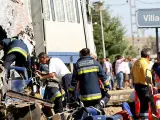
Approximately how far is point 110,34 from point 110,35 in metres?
0.18

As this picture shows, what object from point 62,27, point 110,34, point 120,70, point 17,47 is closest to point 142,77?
point 17,47

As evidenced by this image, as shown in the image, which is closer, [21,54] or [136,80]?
[21,54]

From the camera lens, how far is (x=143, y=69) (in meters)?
10.1

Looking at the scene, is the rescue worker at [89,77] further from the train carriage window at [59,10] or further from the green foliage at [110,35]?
the green foliage at [110,35]

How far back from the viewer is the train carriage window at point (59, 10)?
1812cm

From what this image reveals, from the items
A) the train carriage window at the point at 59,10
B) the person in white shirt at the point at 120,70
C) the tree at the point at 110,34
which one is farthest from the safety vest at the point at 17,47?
the tree at the point at 110,34

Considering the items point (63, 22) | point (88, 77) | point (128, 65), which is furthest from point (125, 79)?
point (88, 77)

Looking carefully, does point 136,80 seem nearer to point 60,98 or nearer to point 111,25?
point 60,98

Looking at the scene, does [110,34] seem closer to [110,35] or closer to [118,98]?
[110,35]

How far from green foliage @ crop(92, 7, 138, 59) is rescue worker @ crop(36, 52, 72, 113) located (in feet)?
115

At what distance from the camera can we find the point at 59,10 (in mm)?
18578

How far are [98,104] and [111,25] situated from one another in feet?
135

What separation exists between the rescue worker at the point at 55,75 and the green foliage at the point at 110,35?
115 ft

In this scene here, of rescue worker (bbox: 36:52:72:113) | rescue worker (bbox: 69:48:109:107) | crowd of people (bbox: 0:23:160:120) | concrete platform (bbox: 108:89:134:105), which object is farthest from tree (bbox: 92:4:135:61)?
rescue worker (bbox: 69:48:109:107)
